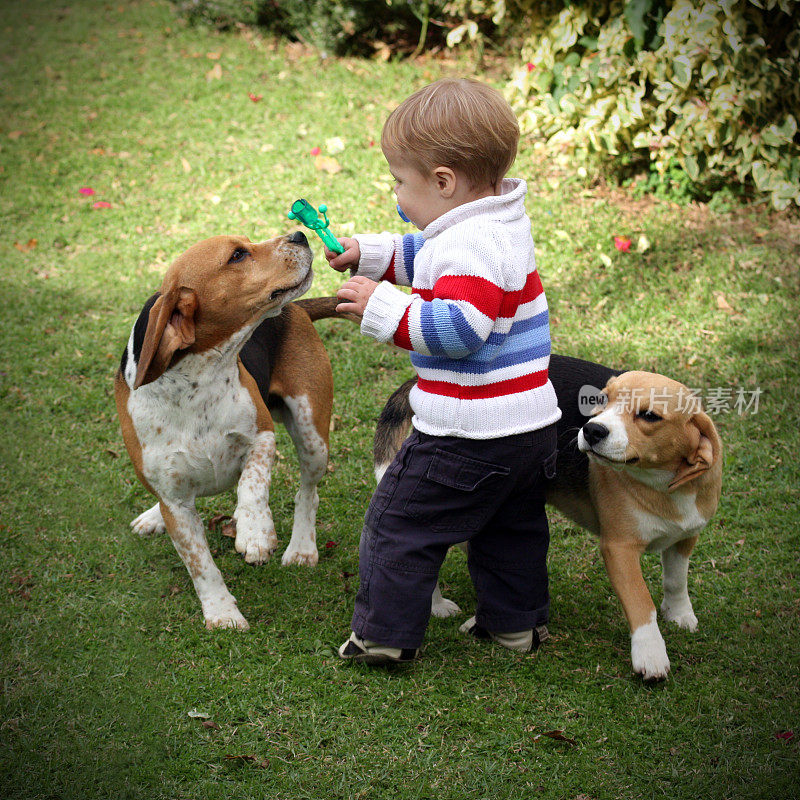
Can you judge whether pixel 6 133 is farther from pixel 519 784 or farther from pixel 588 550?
pixel 519 784

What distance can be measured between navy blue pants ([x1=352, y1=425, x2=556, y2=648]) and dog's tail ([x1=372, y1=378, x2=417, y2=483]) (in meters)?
0.29

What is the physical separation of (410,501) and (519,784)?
3.51ft

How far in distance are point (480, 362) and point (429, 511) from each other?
610mm

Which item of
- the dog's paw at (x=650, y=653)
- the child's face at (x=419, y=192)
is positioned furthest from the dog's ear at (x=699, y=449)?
the child's face at (x=419, y=192)

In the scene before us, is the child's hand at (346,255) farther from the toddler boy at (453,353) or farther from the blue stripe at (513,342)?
the blue stripe at (513,342)

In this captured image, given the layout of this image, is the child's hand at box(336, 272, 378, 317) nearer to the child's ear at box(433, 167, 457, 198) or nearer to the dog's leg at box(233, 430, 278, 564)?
the child's ear at box(433, 167, 457, 198)

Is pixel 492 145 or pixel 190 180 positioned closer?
pixel 492 145

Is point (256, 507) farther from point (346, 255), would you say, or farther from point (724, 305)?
point (724, 305)

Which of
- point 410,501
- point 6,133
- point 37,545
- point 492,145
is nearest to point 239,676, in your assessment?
point 410,501

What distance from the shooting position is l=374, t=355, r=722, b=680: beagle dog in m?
3.26

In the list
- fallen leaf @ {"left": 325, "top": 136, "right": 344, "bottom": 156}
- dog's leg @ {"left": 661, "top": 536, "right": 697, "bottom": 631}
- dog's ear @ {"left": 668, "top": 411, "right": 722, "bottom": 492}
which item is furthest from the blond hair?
fallen leaf @ {"left": 325, "top": 136, "right": 344, "bottom": 156}

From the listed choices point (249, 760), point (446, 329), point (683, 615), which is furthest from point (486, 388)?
point (249, 760)

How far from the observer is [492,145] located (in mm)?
3078

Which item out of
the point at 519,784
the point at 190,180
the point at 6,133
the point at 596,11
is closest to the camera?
the point at 519,784
